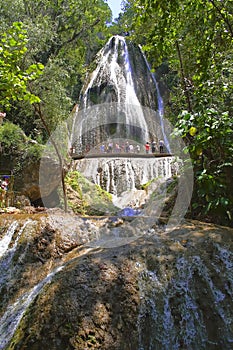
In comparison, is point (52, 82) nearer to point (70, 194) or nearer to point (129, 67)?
point (70, 194)

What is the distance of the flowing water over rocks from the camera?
9.71 ft

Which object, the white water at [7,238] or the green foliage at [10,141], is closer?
the white water at [7,238]

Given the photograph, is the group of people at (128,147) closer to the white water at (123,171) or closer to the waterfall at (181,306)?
the white water at (123,171)

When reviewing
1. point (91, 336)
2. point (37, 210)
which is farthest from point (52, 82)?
point (91, 336)

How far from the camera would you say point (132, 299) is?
334 cm

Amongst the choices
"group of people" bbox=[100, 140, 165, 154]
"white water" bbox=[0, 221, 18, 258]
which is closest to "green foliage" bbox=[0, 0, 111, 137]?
"group of people" bbox=[100, 140, 165, 154]

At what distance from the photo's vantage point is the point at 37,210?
Answer: 8.12m

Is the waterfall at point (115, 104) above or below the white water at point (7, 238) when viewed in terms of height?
above

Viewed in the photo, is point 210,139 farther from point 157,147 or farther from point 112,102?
point 112,102

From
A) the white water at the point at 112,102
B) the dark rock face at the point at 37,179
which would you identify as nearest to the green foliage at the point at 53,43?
the white water at the point at 112,102

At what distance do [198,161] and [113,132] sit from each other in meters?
13.5

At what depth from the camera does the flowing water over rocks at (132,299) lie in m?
2.96

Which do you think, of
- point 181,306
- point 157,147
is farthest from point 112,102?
point 181,306

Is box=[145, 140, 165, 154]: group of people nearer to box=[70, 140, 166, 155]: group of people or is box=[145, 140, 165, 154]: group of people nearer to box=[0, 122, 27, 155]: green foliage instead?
box=[70, 140, 166, 155]: group of people
